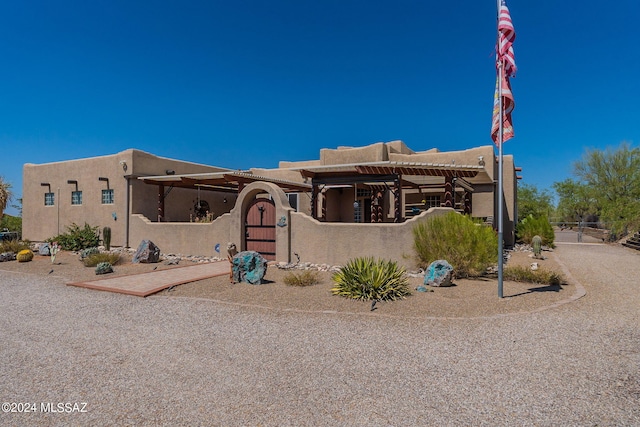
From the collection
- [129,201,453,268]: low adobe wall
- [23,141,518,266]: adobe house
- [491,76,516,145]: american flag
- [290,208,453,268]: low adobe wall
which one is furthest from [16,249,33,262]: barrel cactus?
[491,76,516,145]: american flag

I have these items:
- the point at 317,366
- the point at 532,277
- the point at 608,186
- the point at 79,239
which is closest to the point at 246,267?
→ the point at 317,366

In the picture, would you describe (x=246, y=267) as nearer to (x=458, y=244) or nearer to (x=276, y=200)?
(x=276, y=200)

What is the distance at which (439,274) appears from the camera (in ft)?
30.1

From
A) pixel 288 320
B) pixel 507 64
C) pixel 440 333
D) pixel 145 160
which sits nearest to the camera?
pixel 440 333

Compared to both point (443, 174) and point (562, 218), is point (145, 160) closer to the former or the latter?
point (443, 174)

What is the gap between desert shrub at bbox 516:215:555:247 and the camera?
19.3m

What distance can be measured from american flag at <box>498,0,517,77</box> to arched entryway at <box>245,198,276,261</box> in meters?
8.72

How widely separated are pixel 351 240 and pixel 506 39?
6.97m

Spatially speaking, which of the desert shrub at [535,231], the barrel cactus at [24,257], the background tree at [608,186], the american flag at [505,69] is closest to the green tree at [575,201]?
the background tree at [608,186]

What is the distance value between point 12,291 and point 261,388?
8800 mm

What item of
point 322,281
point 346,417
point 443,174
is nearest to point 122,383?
point 346,417

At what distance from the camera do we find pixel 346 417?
3.37 m

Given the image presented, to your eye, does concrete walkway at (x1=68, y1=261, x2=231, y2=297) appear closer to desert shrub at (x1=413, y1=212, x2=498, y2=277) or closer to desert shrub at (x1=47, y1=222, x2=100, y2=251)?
desert shrub at (x1=413, y1=212, x2=498, y2=277)

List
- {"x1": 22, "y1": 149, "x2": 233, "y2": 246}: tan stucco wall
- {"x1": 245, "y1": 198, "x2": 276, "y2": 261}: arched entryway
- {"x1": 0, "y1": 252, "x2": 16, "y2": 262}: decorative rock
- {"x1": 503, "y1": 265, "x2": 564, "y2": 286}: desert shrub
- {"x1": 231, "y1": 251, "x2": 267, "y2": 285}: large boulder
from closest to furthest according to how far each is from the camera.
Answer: {"x1": 503, "y1": 265, "x2": 564, "y2": 286}: desert shrub
{"x1": 231, "y1": 251, "x2": 267, "y2": 285}: large boulder
{"x1": 245, "y1": 198, "x2": 276, "y2": 261}: arched entryway
{"x1": 0, "y1": 252, "x2": 16, "y2": 262}: decorative rock
{"x1": 22, "y1": 149, "x2": 233, "y2": 246}: tan stucco wall
